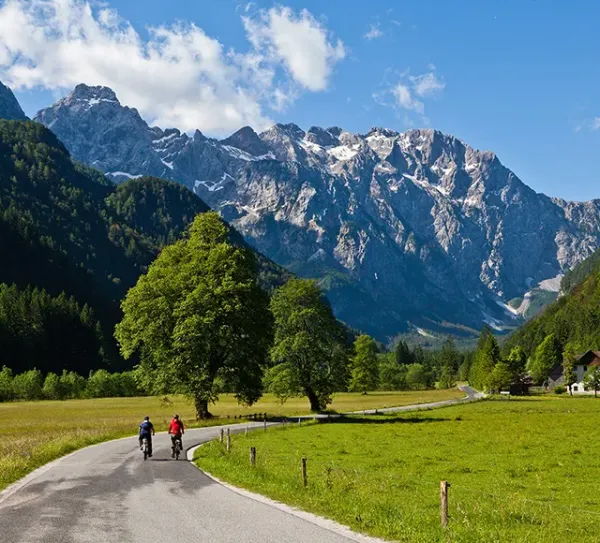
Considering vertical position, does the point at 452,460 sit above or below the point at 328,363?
below

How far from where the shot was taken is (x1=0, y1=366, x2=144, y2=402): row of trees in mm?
126125

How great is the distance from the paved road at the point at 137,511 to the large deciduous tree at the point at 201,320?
85.3 feet

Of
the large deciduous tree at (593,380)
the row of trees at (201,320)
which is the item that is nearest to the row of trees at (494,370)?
the large deciduous tree at (593,380)

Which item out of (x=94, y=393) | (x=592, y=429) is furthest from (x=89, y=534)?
(x=94, y=393)

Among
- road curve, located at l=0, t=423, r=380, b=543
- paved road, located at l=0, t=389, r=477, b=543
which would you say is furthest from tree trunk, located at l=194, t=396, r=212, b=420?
paved road, located at l=0, t=389, r=477, b=543

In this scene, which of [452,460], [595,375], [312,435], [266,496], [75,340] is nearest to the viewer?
[266,496]

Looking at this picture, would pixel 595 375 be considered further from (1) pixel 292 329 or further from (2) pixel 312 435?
(2) pixel 312 435

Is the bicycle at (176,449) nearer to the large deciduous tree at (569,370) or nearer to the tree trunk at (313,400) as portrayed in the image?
the tree trunk at (313,400)

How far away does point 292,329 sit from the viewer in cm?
7056

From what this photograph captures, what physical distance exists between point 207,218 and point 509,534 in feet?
164

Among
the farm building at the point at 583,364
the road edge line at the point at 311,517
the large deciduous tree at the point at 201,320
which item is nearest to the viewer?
the road edge line at the point at 311,517

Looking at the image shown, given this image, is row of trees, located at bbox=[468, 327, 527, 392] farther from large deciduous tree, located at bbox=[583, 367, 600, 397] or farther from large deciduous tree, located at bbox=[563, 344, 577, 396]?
large deciduous tree, located at bbox=[583, 367, 600, 397]

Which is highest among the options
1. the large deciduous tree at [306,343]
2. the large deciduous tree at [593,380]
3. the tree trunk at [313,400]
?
the large deciduous tree at [306,343]

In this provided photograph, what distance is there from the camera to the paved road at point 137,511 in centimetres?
1639
